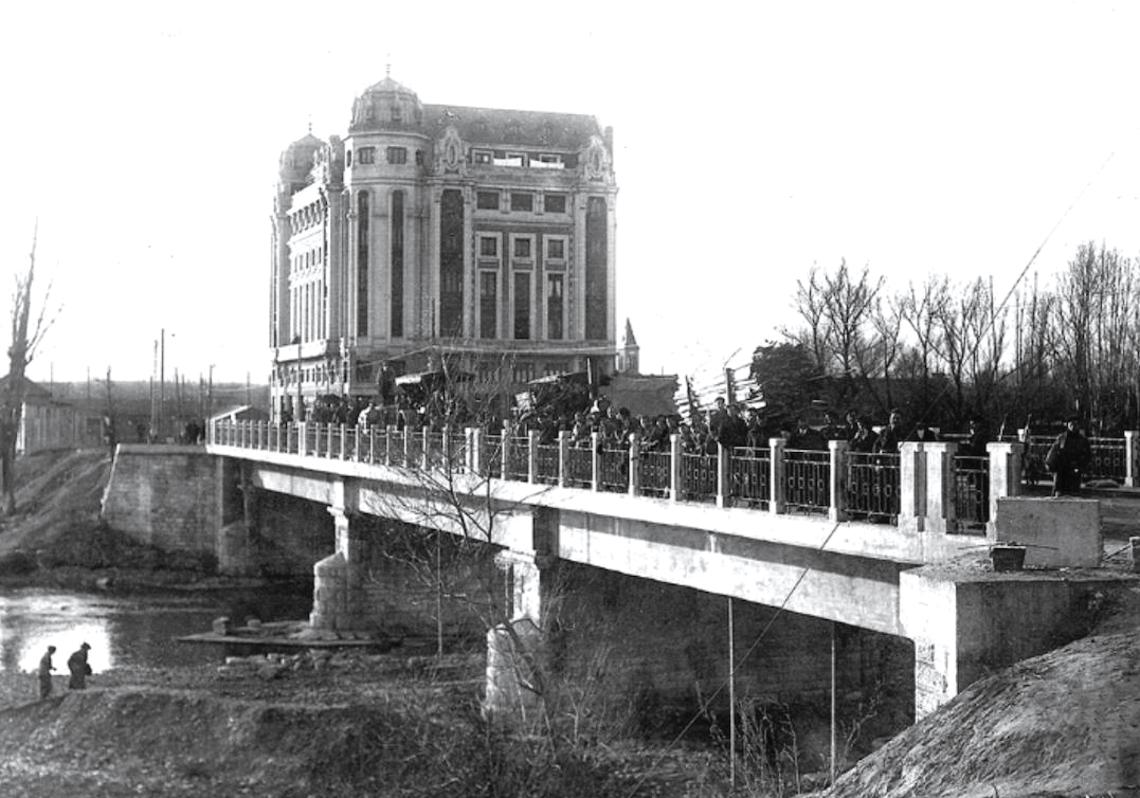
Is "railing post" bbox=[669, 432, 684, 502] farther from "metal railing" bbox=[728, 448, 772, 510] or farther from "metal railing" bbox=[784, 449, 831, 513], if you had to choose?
"metal railing" bbox=[784, 449, 831, 513]

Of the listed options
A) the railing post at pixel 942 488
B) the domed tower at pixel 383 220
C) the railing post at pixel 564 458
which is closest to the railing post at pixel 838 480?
the railing post at pixel 942 488

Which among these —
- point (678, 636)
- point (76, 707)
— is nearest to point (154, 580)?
point (76, 707)

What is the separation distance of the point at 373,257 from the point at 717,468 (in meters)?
57.0

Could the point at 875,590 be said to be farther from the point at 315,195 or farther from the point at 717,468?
the point at 315,195

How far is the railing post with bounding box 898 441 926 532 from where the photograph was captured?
14.5 meters

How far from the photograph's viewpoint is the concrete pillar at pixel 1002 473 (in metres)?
13.3

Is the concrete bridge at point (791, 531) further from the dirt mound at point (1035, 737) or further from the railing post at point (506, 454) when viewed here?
the dirt mound at point (1035, 737)

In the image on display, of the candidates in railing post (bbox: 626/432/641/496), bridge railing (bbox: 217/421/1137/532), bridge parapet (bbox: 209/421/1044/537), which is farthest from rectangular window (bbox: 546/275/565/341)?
railing post (bbox: 626/432/641/496)

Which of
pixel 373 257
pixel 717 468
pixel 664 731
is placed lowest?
pixel 664 731

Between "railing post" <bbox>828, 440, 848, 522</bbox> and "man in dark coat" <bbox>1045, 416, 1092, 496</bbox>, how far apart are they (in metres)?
2.61

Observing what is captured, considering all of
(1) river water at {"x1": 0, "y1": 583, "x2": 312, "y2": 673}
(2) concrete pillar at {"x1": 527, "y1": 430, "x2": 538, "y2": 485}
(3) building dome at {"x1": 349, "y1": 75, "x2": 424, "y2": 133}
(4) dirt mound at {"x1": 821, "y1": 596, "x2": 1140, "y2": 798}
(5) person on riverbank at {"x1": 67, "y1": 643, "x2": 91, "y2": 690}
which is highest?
(3) building dome at {"x1": 349, "y1": 75, "x2": 424, "y2": 133}

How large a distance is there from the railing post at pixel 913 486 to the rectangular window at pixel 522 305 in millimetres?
62260

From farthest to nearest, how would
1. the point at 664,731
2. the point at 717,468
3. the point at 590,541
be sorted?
the point at 664,731
the point at 590,541
the point at 717,468

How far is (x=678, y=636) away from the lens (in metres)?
27.5
